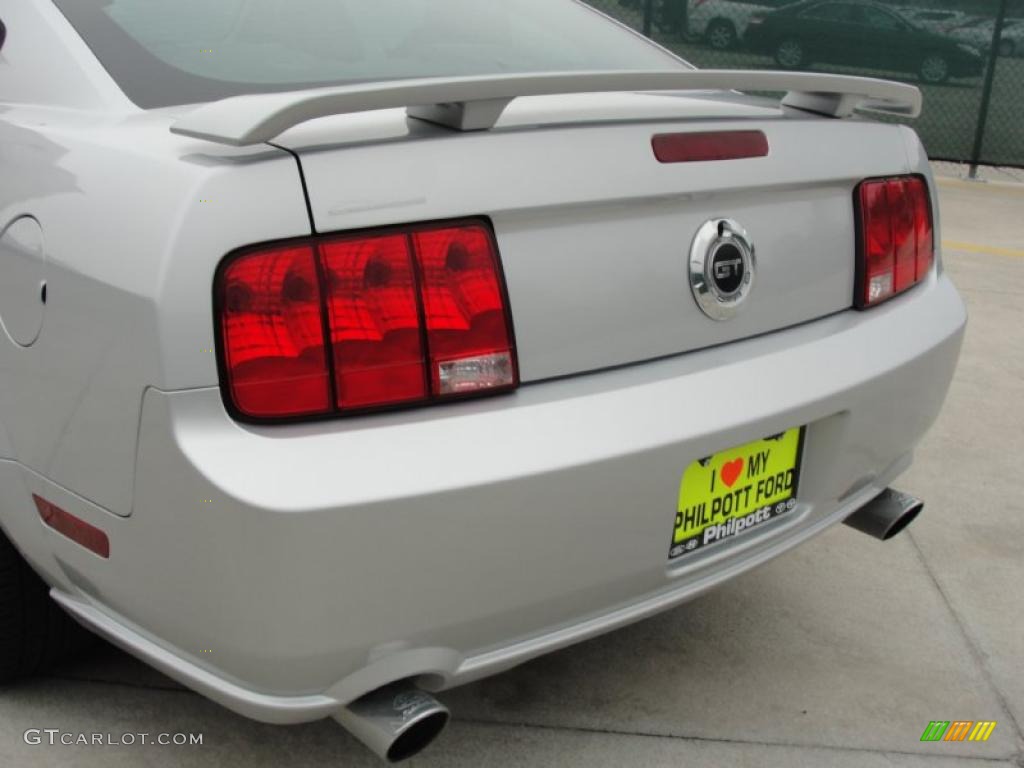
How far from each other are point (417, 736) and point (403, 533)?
1.10 feet

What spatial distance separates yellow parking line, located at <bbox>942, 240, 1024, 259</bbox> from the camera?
676 centimetres

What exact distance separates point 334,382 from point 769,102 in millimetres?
1291

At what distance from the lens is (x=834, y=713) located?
227 centimetres

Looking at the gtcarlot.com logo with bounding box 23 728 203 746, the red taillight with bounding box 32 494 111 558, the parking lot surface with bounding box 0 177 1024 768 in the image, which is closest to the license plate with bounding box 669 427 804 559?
the parking lot surface with bounding box 0 177 1024 768

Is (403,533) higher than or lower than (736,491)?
higher

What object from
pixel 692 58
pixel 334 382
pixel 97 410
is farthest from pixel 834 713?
pixel 692 58

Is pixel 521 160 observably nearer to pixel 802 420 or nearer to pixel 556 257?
pixel 556 257

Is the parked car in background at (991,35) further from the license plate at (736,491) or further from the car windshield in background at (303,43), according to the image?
the license plate at (736,491)

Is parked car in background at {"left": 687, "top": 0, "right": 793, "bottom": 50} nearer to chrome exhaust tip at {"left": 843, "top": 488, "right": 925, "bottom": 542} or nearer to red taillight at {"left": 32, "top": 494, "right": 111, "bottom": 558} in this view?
chrome exhaust tip at {"left": 843, "top": 488, "right": 925, "bottom": 542}

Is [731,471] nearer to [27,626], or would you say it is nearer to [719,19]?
[27,626]

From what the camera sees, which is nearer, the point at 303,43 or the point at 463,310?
the point at 463,310

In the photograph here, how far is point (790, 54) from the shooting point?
10.3 meters

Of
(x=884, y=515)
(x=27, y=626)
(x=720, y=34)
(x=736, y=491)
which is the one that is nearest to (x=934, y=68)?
(x=720, y=34)

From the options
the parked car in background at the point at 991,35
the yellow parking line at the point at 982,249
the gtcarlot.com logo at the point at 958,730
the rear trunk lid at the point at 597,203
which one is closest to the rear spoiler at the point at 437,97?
the rear trunk lid at the point at 597,203
